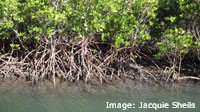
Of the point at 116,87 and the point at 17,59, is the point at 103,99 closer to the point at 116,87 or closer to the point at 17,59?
the point at 116,87

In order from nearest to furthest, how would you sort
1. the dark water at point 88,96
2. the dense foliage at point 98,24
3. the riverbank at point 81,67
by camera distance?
the dark water at point 88,96 → the dense foliage at point 98,24 → the riverbank at point 81,67

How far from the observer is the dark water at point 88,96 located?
302 inches

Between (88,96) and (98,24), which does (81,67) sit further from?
(98,24)

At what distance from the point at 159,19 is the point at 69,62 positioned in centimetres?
213

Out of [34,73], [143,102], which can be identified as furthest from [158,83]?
[34,73]

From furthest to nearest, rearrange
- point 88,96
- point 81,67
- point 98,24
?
point 81,67 → point 88,96 → point 98,24

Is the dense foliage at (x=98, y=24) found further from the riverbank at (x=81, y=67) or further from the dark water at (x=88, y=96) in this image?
the dark water at (x=88, y=96)

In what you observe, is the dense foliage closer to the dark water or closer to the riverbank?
the riverbank

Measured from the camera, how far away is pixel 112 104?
309 inches

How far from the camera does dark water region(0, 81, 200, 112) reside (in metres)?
7.68

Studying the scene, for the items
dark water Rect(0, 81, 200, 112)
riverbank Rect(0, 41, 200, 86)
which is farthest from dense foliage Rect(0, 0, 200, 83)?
dark water Rect(0, 81, 200, 112)

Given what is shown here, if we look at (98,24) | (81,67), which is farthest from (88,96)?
(98,24)

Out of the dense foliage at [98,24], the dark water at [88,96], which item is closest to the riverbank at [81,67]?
the dense foliage at [98,24]

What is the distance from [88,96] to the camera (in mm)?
8195
